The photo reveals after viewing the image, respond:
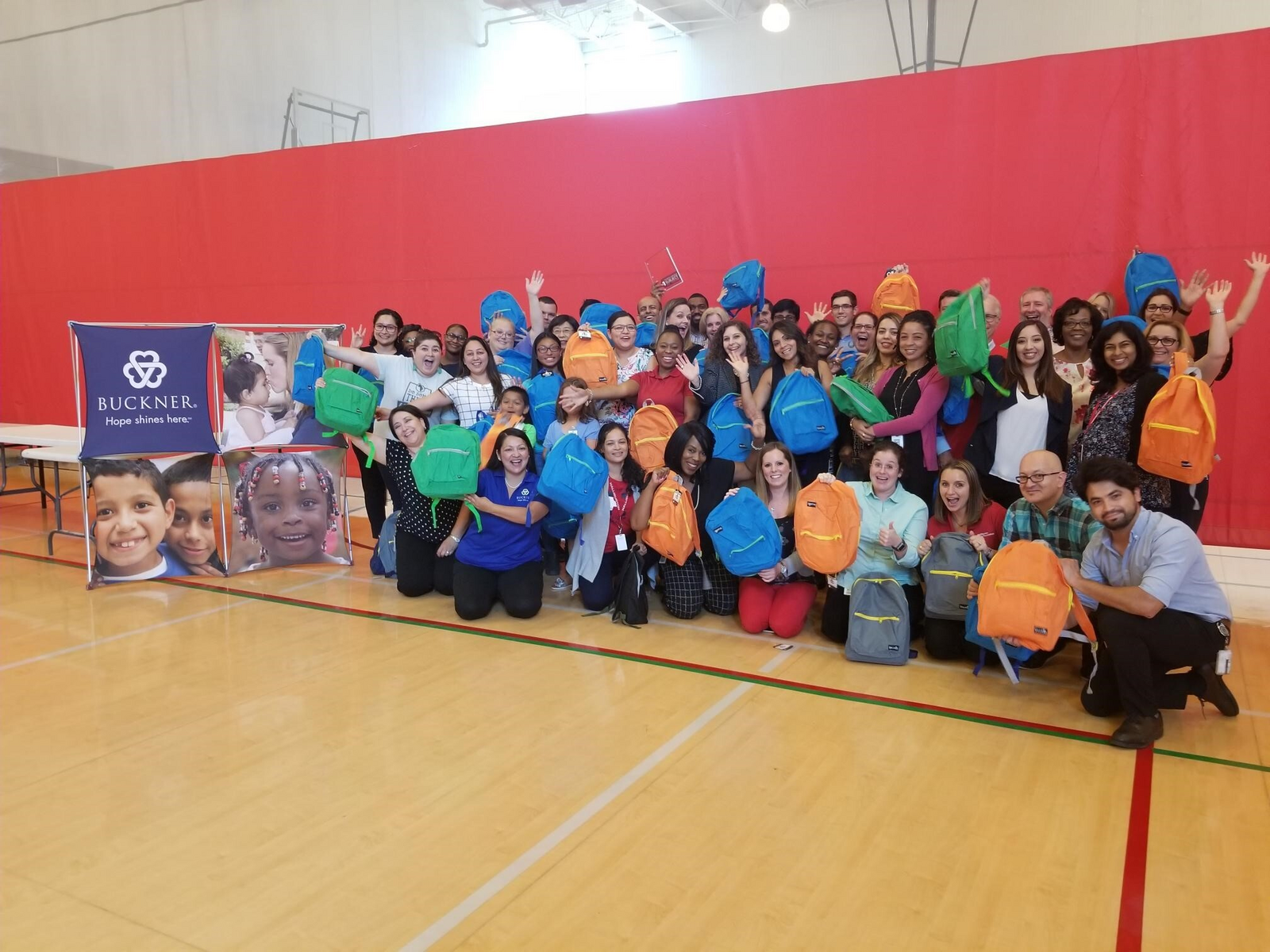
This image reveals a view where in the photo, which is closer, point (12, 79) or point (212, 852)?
point (212, 852)

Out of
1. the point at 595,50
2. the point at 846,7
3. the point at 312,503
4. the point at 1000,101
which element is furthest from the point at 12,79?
the point at 1000,101

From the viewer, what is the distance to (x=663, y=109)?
23.2 feet

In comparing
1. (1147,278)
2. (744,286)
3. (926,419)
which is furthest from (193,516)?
(1147,278)

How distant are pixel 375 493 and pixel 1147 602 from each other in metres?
4.83

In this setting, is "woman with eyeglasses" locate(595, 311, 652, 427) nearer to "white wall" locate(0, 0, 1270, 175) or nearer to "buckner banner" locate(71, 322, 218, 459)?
"buckner banner" locate(71, 322, 218, 459)

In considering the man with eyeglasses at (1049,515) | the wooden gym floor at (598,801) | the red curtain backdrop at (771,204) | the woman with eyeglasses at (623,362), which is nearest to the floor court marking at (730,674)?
the wooden gym floor at (598,801)

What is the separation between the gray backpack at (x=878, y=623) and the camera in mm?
4230

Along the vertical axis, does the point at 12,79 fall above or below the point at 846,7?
above

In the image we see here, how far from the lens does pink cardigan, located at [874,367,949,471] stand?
456 cm

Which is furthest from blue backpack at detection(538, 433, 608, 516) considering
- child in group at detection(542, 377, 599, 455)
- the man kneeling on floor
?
the man kneeling on floor

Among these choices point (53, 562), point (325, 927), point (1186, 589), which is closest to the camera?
point (325, 927)

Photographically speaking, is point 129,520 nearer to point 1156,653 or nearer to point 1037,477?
point 1037,477

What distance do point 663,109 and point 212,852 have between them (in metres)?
6.12

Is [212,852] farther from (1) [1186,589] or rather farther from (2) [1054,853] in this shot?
(1) [1186,589]
